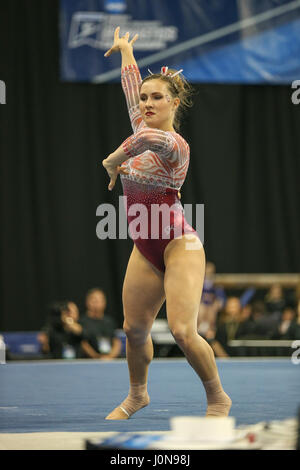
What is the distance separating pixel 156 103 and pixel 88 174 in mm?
6891

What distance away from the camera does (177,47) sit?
967 cm

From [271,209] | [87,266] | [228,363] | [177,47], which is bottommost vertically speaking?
[228,363]

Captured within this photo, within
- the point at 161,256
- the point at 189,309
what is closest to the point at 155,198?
the point at 161,256

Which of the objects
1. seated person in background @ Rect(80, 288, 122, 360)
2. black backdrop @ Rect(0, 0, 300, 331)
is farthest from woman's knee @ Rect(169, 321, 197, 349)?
black backdrop @ Rect(0, 0, 300, 331)

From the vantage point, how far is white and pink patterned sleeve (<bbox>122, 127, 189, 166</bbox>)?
296cm

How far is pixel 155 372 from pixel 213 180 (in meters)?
5.04

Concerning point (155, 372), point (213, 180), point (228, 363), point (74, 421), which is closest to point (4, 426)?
point (74, 421)

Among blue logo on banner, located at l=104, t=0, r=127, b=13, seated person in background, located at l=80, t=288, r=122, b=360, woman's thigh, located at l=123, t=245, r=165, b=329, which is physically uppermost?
blue logo on banner, located at l=104, t=0, r=127, b=13

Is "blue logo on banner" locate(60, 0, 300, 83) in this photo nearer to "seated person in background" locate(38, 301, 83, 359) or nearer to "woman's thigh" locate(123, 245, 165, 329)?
"seated person in background" locate(38, 301, 83, 359)

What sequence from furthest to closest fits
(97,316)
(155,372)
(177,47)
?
1. (177,47)
2. (97,316)
3. (155,372)

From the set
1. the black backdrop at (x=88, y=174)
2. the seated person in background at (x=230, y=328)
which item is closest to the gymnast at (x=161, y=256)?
the seated person in background at (x=230, y=328)

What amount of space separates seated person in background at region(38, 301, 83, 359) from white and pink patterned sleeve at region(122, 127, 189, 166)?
4.35 m

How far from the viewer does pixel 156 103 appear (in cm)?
327

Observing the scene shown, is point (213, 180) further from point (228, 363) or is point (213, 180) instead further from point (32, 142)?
point (228, 363)
